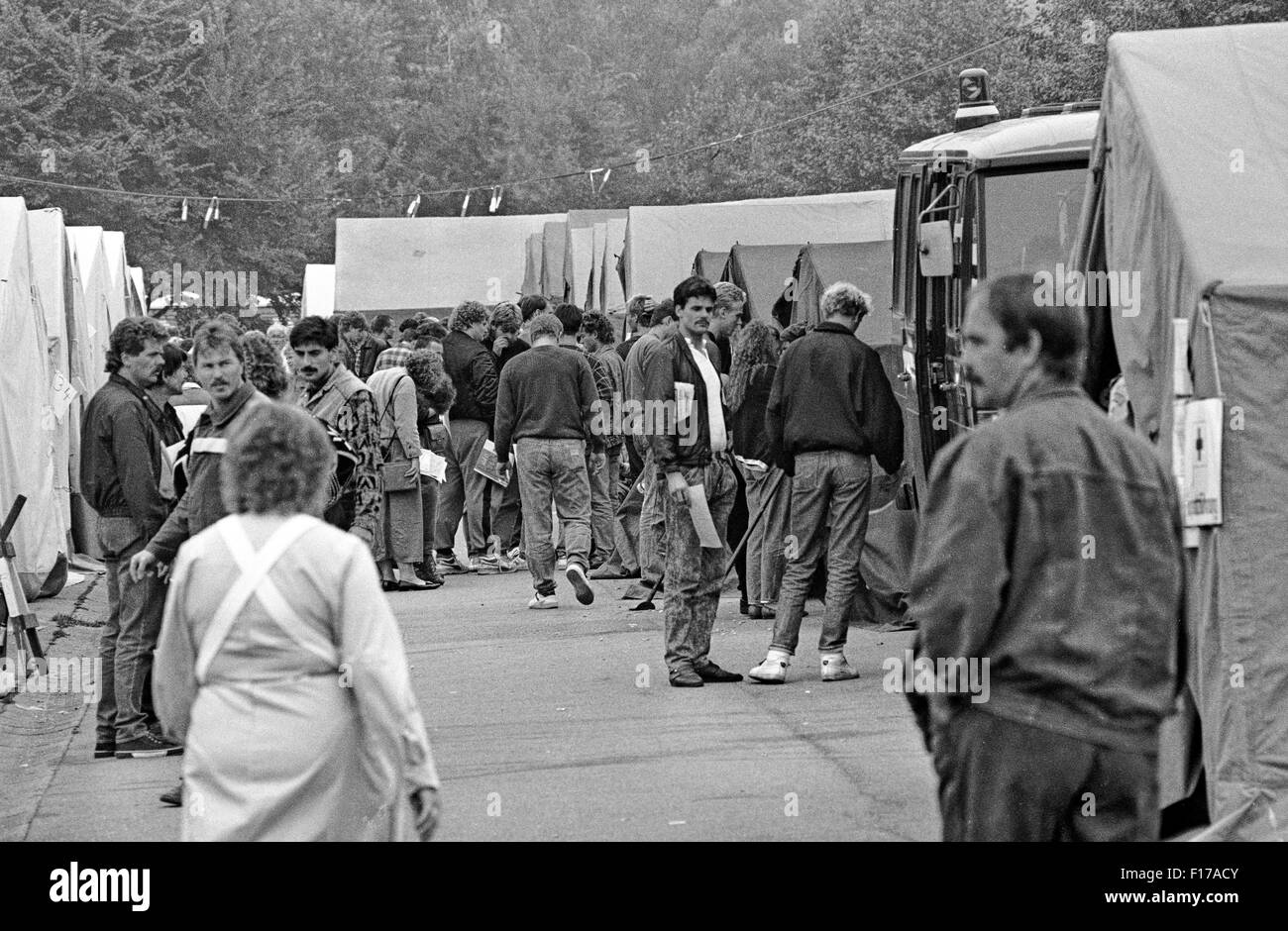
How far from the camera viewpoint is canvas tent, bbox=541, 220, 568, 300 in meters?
31.4

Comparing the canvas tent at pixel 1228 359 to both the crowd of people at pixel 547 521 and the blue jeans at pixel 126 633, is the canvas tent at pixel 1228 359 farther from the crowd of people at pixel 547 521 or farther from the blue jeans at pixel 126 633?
the blue jeans at pixel 126 633

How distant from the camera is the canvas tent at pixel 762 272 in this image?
18406mm

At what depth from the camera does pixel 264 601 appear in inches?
179

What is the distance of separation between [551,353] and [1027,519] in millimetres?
9465

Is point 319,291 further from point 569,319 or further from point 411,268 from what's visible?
point 569,319

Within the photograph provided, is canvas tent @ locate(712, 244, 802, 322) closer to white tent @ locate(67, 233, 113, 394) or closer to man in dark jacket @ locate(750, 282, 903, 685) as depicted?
white tent @ locate(67, 233, 113, 394)

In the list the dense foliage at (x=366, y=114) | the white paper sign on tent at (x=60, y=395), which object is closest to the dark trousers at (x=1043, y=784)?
the white paper sign on tent at (x=60, y=395)

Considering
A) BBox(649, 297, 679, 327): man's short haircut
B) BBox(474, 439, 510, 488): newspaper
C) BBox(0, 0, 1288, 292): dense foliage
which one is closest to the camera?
BBox(649, 297, 679, 327): man's short haircut

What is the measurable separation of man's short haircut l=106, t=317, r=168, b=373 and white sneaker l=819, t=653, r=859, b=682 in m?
3.76

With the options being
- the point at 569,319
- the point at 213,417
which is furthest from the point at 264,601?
the point at 569,319

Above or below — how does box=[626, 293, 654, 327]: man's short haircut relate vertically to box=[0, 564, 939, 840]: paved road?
above

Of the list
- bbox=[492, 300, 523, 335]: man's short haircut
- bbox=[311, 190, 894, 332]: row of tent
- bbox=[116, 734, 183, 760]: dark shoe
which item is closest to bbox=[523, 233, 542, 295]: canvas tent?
bbox=[311, 190, 894, 332]: row of tent

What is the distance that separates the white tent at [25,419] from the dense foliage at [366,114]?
12.5 m
